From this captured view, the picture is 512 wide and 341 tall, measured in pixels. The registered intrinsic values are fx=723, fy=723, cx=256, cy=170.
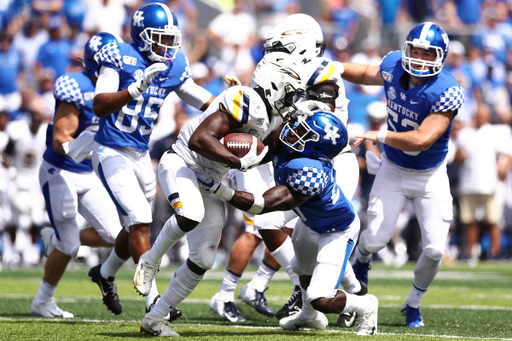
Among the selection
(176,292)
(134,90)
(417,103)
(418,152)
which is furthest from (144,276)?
(417,103)

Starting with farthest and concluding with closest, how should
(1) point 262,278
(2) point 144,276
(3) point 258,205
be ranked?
1. (1) point 262,278
2. (2) point 144,276
3. (3) point 258,205

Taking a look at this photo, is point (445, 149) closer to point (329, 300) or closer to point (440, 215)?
point (440, 215)

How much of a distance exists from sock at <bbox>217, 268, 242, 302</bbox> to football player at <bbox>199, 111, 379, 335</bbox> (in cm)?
110

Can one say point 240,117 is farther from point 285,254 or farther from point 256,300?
point 256,300

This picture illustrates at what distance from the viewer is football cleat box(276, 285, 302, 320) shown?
17.4ft

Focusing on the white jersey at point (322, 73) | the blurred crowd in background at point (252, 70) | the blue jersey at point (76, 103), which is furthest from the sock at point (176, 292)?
the blurred crowd in background at point (252, 70)

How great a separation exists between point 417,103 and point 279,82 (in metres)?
1.39

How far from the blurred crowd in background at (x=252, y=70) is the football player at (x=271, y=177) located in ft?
12.9

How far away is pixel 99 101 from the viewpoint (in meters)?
4.81

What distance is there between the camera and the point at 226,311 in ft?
17.6

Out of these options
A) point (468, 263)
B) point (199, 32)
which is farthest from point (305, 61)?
point (199, 32)

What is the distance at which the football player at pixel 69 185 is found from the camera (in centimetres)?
554

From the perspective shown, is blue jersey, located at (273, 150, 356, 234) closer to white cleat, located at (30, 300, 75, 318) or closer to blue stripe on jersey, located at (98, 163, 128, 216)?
blue stripe on jersey, located at (98, 163, 128, 216)

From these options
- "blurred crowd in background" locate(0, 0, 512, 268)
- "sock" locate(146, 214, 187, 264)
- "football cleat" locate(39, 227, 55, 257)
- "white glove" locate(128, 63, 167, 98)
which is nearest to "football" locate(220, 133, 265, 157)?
"sock" locate(146, 214, 187, 264)
